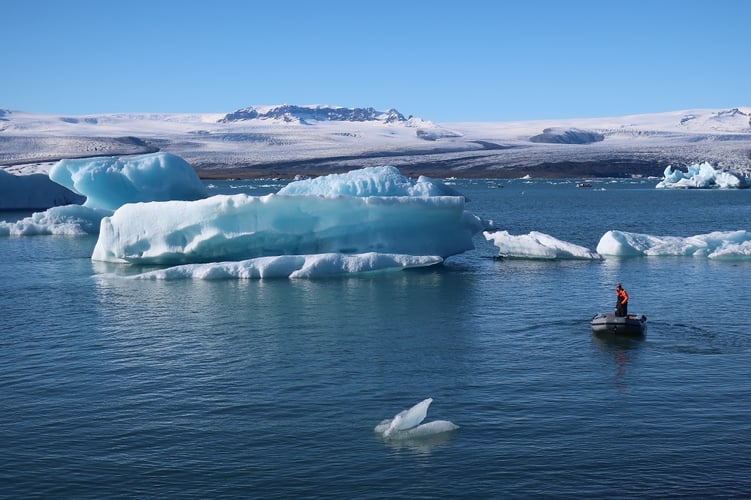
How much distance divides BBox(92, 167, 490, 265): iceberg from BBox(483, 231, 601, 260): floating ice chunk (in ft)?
9.63

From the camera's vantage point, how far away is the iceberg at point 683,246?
31.4 m

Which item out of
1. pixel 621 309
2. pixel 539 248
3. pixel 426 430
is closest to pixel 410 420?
pixel 426 430

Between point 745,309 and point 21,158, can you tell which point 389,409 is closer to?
point 745,309

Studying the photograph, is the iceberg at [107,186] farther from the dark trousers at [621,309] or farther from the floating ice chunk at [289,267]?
the dark trousers at [621,309]

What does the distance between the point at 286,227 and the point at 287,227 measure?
0.11 ft

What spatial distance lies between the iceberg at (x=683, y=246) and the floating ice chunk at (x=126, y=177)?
2287cm

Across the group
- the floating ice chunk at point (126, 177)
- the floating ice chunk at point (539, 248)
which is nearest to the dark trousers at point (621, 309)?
the floating ice chunk at point (539, 248)

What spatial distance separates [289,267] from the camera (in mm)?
27453

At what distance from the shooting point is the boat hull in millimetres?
19203

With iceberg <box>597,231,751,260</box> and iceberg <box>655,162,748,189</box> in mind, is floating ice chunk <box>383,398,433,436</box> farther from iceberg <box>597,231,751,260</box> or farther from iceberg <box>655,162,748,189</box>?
iceberg <box>655,162,748,189</box>

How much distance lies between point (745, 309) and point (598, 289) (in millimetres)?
4285

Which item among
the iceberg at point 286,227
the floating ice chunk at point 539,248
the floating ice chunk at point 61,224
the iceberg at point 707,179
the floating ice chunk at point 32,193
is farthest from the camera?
the iceberg at point 707,179

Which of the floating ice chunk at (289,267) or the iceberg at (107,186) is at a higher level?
the iceberg at (107,186)

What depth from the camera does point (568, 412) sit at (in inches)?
549
